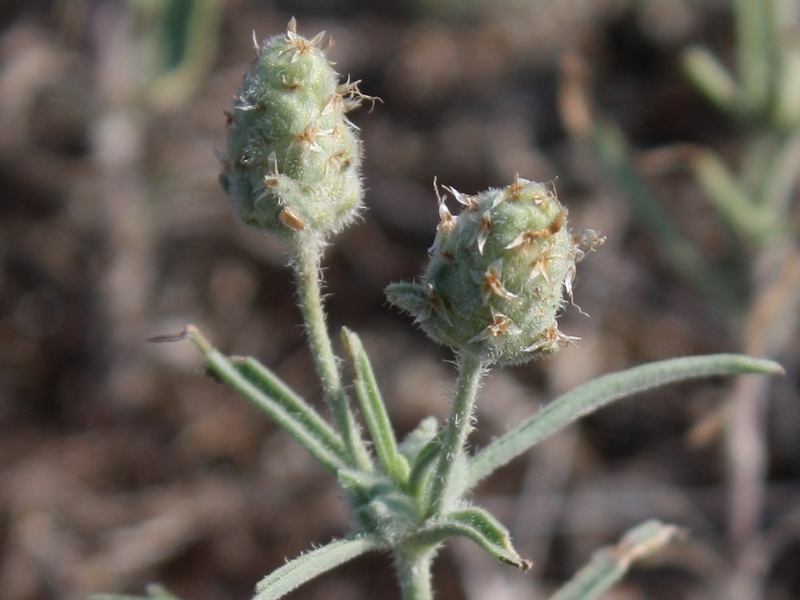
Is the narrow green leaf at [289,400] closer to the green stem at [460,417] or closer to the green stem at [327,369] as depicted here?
the green stem at [327,369]

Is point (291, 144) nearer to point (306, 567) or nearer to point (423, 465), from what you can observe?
point (423, 465)

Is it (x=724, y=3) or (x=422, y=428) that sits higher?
(x=724, y=3)

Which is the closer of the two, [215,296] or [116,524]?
[116,524]

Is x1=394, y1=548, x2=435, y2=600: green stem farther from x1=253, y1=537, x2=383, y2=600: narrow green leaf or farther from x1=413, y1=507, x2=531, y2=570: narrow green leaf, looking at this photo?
x1=253, y1=537, x2=383, y2=600: narrow green leaf

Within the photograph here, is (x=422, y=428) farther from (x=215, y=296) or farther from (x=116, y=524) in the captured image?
(x=215, y=296)

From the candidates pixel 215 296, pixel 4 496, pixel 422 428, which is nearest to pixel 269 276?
pixel 215 296

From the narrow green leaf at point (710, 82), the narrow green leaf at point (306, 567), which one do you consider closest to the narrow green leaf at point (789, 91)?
the narrow green leaf at point (710, 82)
